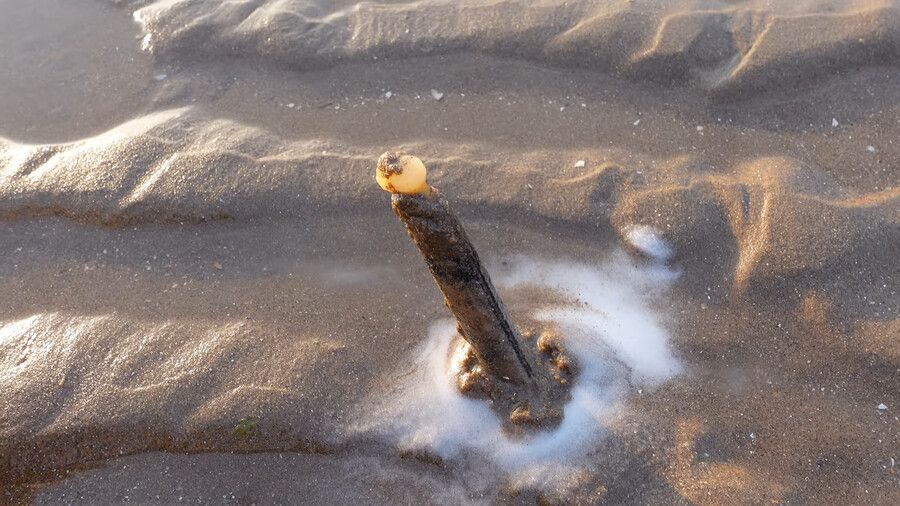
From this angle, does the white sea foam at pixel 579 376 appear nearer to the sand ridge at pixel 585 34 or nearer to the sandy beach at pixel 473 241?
the sandy beach at pixel 473 241

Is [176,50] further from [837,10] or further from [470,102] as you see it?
[837,10]

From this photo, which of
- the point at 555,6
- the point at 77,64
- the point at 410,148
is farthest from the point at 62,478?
the point at 555,6

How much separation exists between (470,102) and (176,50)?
2296 millimetres

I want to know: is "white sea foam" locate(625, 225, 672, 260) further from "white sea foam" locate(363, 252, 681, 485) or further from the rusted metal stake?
the rusted metal stake

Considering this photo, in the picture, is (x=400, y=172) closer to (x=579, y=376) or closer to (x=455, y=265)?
(x=455, y=265)

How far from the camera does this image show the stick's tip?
1566 mm

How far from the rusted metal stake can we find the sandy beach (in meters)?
0.45

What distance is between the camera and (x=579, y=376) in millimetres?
2824

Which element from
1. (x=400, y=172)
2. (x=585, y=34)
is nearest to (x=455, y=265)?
(x=400, y=172)

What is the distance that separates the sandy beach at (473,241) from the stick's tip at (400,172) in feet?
4.84

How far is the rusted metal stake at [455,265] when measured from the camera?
1605 millimetres

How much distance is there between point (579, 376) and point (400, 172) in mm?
1640

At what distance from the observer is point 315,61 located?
14.1 ft

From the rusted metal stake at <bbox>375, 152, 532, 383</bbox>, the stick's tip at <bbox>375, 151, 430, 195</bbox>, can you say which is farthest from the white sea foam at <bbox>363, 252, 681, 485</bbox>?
the stick's tip at <bbox>375, 151, 430, 195</bbox>
